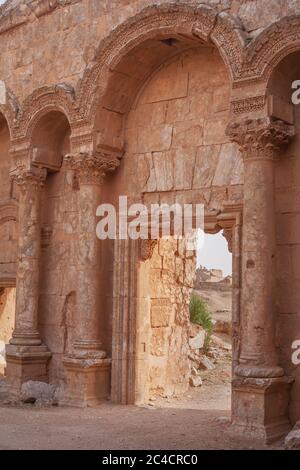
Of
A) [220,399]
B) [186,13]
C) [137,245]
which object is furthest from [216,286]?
[186,13]

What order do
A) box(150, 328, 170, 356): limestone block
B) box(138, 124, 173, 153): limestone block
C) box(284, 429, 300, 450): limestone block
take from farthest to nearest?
box(150, 328, 170, 356): limestone block < box(138, 124, 173, 153): limestone block < box(284, 429, 300, 450): limestone block

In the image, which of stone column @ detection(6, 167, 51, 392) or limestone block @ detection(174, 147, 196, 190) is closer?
limestone block @ detection(174, 147, 196, 190)

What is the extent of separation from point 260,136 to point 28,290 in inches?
190

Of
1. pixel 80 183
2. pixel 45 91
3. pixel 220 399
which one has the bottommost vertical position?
pixel 220 399

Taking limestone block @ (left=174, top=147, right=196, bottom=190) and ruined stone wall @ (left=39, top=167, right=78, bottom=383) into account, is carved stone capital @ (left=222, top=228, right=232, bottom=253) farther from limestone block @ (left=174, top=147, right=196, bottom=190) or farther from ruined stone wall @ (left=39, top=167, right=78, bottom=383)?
ruined stone wall @ (left=39, top=167, right=78, bottom=383)

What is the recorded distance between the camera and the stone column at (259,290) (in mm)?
7068

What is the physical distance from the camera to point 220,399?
35.1 feet

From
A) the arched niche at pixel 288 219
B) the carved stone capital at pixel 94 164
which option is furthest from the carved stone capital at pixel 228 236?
the carved stone capital at pixel 94 164

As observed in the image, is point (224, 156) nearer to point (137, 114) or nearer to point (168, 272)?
point (137, 114)

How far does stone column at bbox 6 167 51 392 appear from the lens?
10.0 metres

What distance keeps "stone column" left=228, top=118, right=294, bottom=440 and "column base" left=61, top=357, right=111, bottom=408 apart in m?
2.50

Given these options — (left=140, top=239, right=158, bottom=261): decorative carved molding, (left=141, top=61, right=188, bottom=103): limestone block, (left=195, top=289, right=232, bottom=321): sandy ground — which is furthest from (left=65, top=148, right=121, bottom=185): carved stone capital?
(left=195, top=289, right=232, bottom=321): sandy ground
